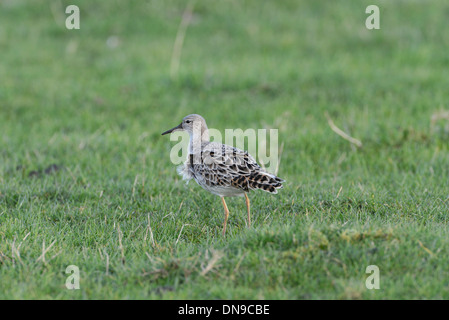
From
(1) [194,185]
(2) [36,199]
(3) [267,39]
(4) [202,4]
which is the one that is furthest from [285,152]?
(4) [202,4]

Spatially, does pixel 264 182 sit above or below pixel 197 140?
below

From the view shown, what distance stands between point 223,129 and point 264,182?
3756 mm

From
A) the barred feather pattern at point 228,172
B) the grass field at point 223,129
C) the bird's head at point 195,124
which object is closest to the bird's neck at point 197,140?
the bird's head at point 195,124

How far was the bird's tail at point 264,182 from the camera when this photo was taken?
5285 millimetres

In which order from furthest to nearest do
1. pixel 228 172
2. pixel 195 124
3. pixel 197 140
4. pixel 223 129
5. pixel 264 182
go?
1. pixel 223 129
2. pixel 195 124
3. pixel 197 140
4. pixel 228 172
5. pixel 264 182

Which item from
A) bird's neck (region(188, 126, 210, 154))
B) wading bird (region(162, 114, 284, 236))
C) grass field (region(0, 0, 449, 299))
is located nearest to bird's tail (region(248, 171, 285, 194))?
wading bird (region(162, 114, 284, 236))

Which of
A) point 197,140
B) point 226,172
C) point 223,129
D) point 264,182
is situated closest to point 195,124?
point 197,140

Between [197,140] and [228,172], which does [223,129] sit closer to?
[197,140]

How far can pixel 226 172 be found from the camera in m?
5.39

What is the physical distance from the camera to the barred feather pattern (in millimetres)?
5328

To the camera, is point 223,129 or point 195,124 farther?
point 223,129

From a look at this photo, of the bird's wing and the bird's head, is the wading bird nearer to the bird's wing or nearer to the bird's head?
the bird's wing

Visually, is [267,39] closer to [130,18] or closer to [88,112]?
[130,18]

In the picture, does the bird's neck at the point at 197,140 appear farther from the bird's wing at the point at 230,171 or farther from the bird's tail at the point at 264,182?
the bird's tail at the point at 264,182
